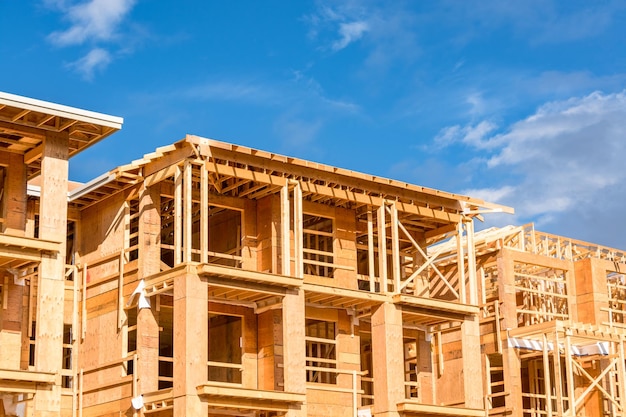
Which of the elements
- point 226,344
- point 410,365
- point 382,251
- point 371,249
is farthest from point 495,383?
point 226,344

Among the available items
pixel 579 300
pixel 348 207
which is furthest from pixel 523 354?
pixel 348 207

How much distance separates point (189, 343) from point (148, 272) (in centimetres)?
399

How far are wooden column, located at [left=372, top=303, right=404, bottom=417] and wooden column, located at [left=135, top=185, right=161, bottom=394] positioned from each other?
7.74 metres

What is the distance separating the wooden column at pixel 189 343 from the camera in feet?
110

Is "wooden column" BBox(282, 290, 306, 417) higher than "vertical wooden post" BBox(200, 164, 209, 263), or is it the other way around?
"vertical wooden post" BBox(200, 164, 209, 263)

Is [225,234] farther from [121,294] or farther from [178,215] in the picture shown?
[178,215]

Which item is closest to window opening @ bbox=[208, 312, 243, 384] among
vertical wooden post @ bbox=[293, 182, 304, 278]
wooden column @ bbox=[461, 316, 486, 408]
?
vertical wooden post @ bbox=[293, 182, 304, 278]

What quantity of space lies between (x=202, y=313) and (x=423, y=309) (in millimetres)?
9582

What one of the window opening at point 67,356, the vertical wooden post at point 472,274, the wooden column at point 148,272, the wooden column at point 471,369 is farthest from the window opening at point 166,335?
the vertical wooden post at point 472,274

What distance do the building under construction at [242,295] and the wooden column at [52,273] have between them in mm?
42

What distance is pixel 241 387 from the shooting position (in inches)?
1352

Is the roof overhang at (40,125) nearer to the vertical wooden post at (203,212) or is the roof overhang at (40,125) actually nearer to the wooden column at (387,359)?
the vertical wooden post at (203,212)

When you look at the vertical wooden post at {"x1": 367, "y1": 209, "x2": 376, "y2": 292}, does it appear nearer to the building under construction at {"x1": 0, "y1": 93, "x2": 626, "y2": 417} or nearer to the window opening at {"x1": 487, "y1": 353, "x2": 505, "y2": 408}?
the building under construction at {"x1": 0, "y1": 93, "x2": 626, "y2": 417}

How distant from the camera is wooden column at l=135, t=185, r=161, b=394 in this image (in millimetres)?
36062
